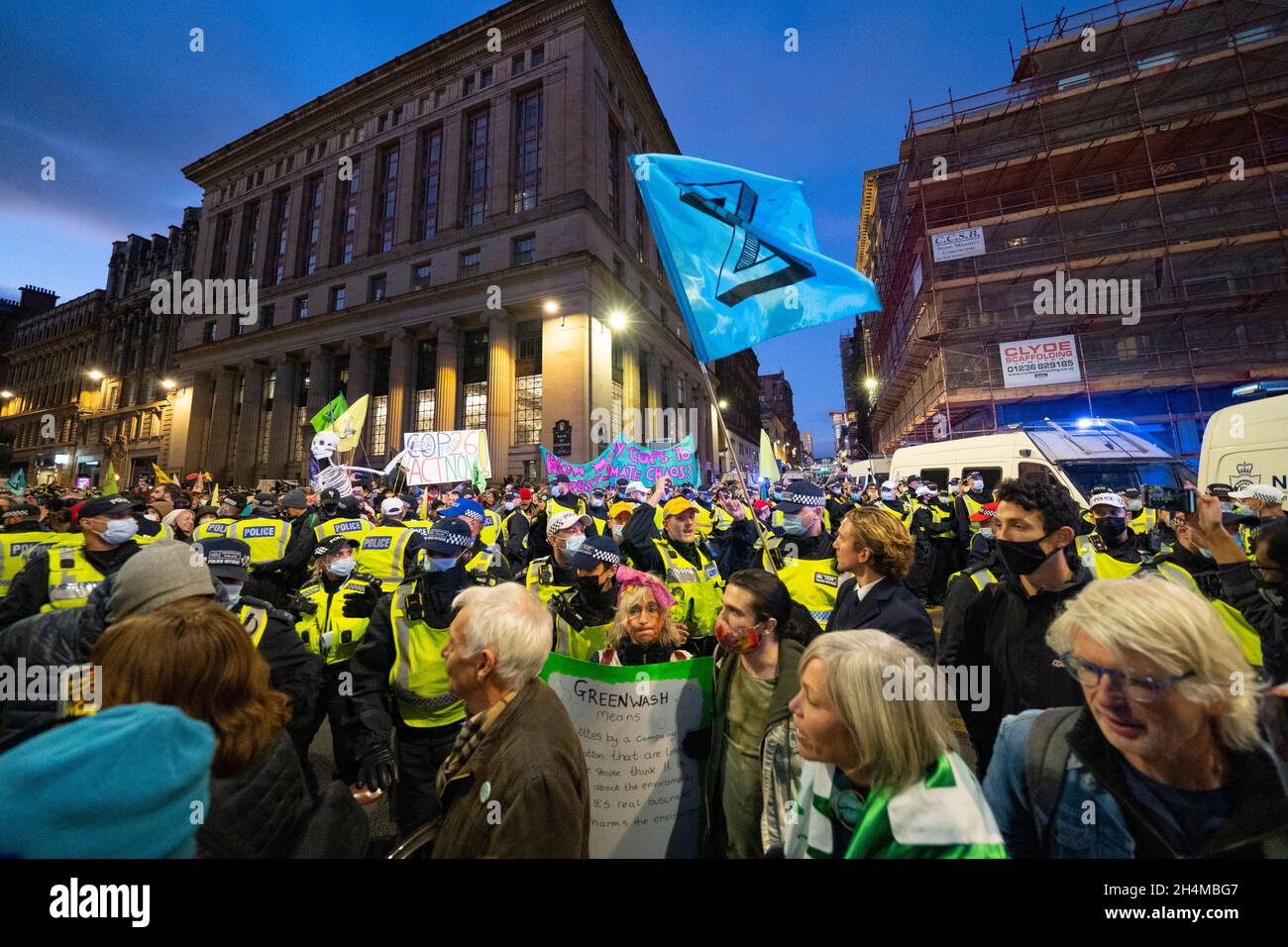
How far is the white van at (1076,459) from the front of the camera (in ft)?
31.5

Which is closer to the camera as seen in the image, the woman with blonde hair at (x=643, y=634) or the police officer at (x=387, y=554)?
the woman with blonde hair at (x=643, y=634)

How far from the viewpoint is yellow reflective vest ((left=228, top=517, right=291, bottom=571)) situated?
5.66m

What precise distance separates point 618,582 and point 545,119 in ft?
108

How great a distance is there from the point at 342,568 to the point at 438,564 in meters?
2.10

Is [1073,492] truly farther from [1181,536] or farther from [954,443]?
[1181,536]

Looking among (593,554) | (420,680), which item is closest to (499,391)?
(593,554)

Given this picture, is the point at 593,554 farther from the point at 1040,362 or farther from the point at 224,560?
the point at 1040,362

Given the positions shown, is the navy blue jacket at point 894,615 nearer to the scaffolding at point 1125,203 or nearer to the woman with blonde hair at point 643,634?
the woman with blonde hair at point 643,634

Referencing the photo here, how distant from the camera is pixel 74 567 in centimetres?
345

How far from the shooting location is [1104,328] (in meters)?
21.1

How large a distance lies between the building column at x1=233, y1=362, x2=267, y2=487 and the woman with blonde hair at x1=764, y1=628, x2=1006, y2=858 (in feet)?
137

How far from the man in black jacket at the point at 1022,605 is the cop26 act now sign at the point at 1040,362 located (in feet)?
76.2

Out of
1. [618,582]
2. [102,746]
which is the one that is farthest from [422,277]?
[102,746]

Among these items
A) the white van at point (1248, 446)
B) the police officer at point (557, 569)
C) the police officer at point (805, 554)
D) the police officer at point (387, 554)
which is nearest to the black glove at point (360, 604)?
the police officer at point (387, 554)
